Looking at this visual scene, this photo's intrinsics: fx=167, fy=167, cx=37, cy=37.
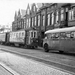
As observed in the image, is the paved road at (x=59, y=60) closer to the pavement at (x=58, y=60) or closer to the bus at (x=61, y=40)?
the pavement at (x=58, y=60)

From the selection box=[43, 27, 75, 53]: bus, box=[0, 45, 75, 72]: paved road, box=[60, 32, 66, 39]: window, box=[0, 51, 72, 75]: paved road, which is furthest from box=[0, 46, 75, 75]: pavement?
box=[60, 32, 66, 39]: window

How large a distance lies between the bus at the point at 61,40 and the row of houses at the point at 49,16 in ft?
22.0

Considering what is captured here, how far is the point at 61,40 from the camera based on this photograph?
17359 millimetres

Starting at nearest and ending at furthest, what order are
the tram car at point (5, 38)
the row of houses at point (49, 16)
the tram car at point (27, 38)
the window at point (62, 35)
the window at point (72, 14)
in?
the window at point (62, 35) < the window at point (72, 14) < the tram car at point (27, 38) < the row of houses at point (49, 16) < the tram car at point (5, 38)

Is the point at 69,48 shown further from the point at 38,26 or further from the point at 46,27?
the point at 38,26

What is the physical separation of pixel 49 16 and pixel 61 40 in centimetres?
1679

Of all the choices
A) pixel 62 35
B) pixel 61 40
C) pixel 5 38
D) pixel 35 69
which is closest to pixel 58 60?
pixel 35 69

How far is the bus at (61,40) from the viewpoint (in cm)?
1584

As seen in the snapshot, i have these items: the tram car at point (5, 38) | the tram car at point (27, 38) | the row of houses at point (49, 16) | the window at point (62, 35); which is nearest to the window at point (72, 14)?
the row of houses at point (49, 16)

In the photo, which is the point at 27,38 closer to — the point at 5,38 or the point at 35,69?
the point at 5,38

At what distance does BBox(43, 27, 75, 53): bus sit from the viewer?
15.8 metres

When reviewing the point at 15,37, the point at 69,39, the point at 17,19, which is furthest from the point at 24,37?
the point at 17,19

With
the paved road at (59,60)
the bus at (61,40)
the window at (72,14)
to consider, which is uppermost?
the window at (72,14)

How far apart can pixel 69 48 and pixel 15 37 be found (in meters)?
16.7
